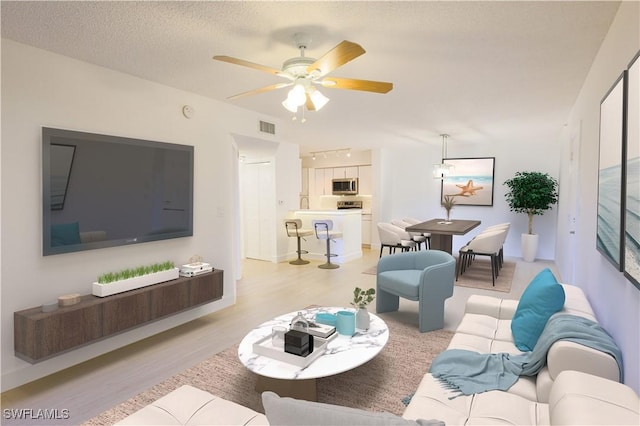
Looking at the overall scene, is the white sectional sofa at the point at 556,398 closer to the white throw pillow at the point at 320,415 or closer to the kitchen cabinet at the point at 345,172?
the white throw pillow at the point at 320,415

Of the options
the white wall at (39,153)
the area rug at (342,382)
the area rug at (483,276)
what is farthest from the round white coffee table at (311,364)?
the area rug at (483,276)

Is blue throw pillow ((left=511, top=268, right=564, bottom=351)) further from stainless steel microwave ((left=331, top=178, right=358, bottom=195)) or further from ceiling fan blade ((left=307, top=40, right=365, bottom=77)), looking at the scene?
stainless steel microwave ((left=331, top=178, right=358, bottom=195))

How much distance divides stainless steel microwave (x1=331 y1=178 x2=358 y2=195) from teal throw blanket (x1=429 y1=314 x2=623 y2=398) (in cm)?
739

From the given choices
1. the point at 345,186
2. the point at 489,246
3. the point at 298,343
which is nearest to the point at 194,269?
the point at 298,343

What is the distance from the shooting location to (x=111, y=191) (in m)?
3.17

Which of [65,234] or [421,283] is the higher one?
[65,234]

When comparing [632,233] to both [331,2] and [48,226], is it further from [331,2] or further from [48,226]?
[48,226]

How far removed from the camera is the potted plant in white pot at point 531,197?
22.0 feet

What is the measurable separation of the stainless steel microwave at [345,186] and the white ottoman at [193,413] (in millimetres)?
7919

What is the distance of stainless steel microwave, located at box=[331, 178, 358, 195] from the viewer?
945cm

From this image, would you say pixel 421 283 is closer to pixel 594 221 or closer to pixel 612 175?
pixel 594 221

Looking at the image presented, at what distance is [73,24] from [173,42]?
0.61 metres

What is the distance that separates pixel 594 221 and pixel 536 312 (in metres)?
0.85

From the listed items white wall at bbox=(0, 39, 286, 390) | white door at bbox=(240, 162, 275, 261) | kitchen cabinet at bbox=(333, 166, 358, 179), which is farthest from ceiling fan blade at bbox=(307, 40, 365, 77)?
kitchen cabinet at bbox=(333, 166, 358, 179)
